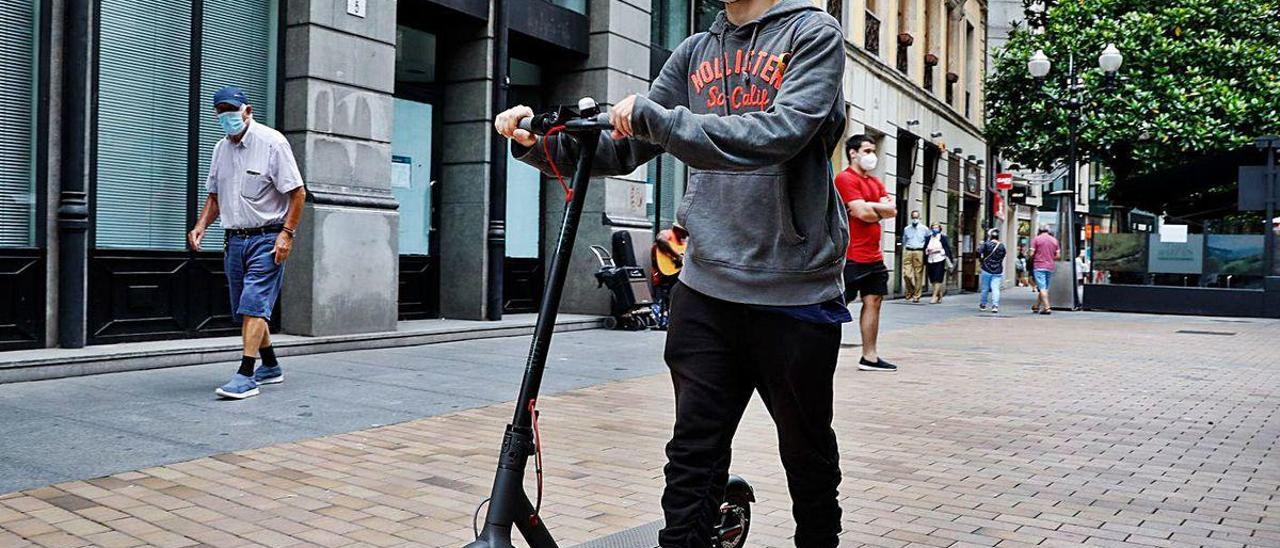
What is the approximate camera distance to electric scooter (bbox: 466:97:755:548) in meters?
2.64

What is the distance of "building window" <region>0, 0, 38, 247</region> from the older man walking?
189 centimetres

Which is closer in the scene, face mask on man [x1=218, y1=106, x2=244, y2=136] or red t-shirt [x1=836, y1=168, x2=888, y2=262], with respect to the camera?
face mask on man [x1=218, y1=106, x2=244, y2=136]

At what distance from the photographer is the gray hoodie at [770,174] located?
287 centimetres

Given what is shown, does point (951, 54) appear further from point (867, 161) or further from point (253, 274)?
point (253, 274)

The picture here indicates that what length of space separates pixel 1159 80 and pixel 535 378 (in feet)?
86.8

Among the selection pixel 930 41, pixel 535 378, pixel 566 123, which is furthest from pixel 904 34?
pixel 535 378

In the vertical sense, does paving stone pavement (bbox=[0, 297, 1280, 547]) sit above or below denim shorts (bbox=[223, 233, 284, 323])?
below

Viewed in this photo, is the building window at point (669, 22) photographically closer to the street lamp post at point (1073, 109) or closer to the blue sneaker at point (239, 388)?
the street lamp post at point (1073, 109)

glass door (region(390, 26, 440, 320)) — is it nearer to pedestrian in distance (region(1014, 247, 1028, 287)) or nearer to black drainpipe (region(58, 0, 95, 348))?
black drainpipe (region(58, 0, 95, 348))

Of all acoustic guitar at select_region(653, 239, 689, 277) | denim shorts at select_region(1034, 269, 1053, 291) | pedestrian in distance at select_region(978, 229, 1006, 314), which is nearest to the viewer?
acoustic guitar at select_region(653, 239, 689, 277)

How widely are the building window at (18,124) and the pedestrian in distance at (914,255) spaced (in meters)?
18.2

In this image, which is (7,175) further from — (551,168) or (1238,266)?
(1238,266)

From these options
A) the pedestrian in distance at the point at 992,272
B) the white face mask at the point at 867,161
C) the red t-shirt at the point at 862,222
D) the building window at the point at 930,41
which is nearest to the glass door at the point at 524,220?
the red t-shirt at the point at 862,222

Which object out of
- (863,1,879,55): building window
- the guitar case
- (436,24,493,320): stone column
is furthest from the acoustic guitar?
(863,1,879,55): building window
